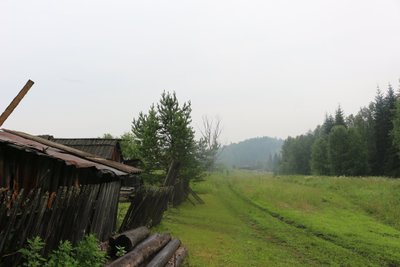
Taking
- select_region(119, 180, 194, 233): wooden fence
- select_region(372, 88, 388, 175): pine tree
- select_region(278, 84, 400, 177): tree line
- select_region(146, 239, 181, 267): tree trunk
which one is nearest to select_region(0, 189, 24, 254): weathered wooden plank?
select_region(146, 239, 181, 267): tree trunk

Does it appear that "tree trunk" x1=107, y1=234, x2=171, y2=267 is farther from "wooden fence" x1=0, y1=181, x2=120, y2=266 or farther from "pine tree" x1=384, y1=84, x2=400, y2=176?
"pine tree" x1=384, y1=84, x2=400, y2=176

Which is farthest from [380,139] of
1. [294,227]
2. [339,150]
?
[294,227]

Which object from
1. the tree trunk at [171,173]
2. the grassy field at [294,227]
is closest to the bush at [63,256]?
the grassy field at [294,227]

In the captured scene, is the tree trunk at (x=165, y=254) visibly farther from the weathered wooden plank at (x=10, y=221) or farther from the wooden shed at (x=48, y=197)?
the weathered wooden plank at (x=10, y=221)

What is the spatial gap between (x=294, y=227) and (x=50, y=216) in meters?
12.8

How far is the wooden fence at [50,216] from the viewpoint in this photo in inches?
200

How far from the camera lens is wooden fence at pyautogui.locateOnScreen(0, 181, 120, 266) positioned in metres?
5.07

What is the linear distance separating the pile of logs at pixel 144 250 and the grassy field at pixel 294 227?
0.67m

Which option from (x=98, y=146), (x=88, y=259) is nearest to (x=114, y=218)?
(x=88, y=259)

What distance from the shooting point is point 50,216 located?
6000 millimetres

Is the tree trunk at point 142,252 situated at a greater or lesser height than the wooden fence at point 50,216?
lesser

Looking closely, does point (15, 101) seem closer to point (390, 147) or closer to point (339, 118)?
point (390, 147)

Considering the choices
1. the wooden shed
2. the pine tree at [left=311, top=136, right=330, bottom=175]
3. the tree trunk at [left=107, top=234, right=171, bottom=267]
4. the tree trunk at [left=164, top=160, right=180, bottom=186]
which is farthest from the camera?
the pine tree at [left=311, top=136, right=330, bottom=175]

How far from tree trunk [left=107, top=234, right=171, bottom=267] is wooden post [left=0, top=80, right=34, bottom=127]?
12.8 ft
